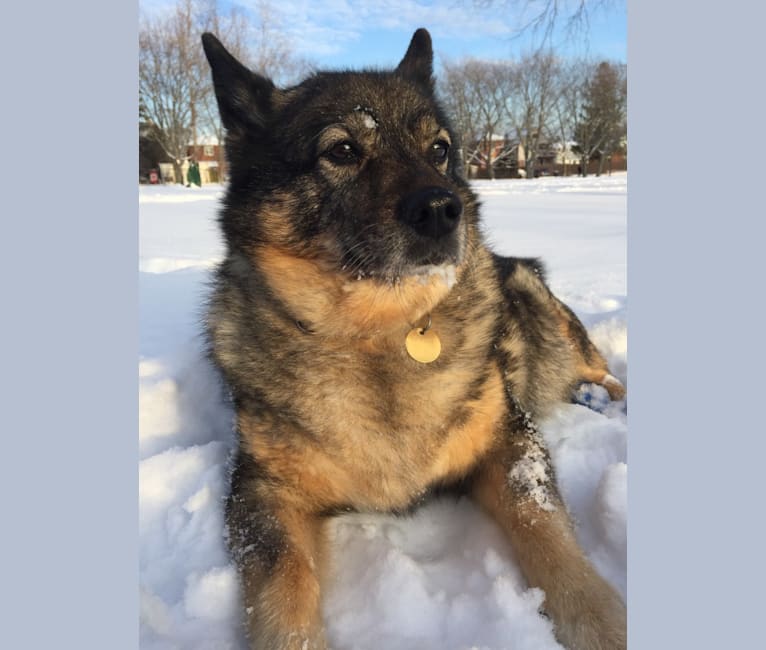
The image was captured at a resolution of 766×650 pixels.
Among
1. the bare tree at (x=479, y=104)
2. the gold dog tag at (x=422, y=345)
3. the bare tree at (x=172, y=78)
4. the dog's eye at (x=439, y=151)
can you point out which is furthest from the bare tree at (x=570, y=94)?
the bare tree at (x=172, y=78)

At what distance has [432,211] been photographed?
206cm

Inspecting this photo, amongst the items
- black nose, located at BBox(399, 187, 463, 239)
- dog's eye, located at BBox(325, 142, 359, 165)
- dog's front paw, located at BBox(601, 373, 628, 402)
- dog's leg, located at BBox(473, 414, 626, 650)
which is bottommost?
dog's leg, located at BBox(473, 414, 626, 650)

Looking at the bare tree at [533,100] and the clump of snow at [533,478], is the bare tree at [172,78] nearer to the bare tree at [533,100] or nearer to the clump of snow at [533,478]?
the bare tree at [533,100]

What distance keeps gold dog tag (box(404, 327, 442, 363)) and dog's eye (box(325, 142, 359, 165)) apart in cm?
83

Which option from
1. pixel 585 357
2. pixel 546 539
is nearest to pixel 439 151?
pixel 546 539

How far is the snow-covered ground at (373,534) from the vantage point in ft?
6.47

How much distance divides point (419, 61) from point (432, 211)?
1.42m

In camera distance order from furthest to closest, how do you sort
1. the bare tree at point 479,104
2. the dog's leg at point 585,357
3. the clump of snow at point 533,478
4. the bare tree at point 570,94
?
the dog's leg at point 585,357 < the bare tree at point 479,104 < the bare tree at point 570,94 < the clump of snow at point 533,478

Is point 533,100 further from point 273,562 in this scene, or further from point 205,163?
point 273,562

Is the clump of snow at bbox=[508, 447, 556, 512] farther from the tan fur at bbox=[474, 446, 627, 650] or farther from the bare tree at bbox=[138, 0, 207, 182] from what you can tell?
the bare tree at bbox=[138, 0, 207, 182]

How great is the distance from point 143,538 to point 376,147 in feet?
6.58

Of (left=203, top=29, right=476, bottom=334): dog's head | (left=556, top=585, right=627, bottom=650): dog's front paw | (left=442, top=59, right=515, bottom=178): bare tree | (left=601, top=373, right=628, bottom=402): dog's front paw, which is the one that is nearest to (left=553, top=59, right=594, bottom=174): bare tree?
(left=442, top=59, right=515, bottom=178): bare tree

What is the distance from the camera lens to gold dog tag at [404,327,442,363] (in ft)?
8.29

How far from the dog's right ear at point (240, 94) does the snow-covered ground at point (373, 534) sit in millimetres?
425
